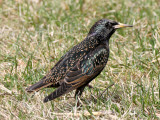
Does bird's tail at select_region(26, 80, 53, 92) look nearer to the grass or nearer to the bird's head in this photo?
the grass

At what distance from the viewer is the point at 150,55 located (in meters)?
5.62

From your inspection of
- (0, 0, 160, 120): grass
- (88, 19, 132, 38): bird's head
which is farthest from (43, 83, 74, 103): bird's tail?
(88, 19, 132, 38): bird's head

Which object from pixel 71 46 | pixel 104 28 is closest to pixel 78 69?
pixel 104 28

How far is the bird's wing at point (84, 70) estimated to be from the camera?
13.8 ft

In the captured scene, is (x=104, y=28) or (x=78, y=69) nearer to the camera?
(x=78, y=69)

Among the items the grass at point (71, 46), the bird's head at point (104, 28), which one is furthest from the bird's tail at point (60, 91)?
the bird's head at point (104, 28)

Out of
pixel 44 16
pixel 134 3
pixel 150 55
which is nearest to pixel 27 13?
pixel 44 16

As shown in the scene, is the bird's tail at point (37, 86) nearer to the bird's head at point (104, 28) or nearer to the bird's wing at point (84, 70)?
the bird's wing at point (84, 70)

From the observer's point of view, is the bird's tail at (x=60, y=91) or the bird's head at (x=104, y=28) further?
the bird's head at (x=104, y=28)

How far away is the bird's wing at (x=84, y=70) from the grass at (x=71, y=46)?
0.26 metres

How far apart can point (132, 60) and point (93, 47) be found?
110cm

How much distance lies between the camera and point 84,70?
4340 mm

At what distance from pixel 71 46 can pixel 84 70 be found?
5.35ft

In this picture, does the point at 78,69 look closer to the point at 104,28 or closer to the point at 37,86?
the point at 37,86
